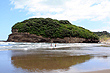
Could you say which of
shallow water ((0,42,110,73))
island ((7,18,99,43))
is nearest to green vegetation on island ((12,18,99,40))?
island ((7,18,99,43))

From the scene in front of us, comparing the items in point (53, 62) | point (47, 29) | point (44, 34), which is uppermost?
point (47, 29)

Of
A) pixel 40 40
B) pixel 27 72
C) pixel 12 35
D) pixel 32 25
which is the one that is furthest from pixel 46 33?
pixel 27 72

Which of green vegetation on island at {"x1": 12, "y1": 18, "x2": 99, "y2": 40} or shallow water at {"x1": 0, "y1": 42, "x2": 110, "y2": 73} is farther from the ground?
green vegetation on island at {"x1": 12, "y1": 18, "x2": 99, "y2": 40}

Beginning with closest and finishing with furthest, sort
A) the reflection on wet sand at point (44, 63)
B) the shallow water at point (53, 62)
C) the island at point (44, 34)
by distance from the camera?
the shallow water at point (53, 62) → the reflection on wet sand at point (44, 63) → the island at point (44, 34)

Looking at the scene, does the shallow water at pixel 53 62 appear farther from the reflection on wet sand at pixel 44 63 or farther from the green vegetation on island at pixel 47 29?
the green vegetation on island at pixel 47 29

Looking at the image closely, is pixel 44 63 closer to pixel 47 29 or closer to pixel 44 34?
pixel 44 34

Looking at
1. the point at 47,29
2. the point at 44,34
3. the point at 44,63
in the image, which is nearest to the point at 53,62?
the point at 44,63

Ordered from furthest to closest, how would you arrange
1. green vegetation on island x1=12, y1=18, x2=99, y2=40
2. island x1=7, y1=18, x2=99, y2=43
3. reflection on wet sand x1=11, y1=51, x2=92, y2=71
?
green vegetation on island x1=12, y1=18, x2=99, y2=40
island x1=7, y1=18, x2=99, y2=43
reflection on wet sand x1=11, y1=51, x2=92, y2=71

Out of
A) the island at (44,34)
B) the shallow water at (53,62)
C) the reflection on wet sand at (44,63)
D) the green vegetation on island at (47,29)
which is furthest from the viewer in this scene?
the green vegetation on island at (47,29)

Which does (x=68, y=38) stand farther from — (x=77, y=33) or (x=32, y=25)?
(x=32, y=25)

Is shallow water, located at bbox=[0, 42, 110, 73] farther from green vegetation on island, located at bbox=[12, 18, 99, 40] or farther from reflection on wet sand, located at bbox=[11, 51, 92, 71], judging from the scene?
green vegetation on island, located at bbox=[12, 18, 99, 40]

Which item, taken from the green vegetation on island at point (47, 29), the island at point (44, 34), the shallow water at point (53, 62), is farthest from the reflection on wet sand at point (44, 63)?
the green vegetation on island at point (47, 29)

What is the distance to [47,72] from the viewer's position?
6582 mm

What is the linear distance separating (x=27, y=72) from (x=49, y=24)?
75.5 m
